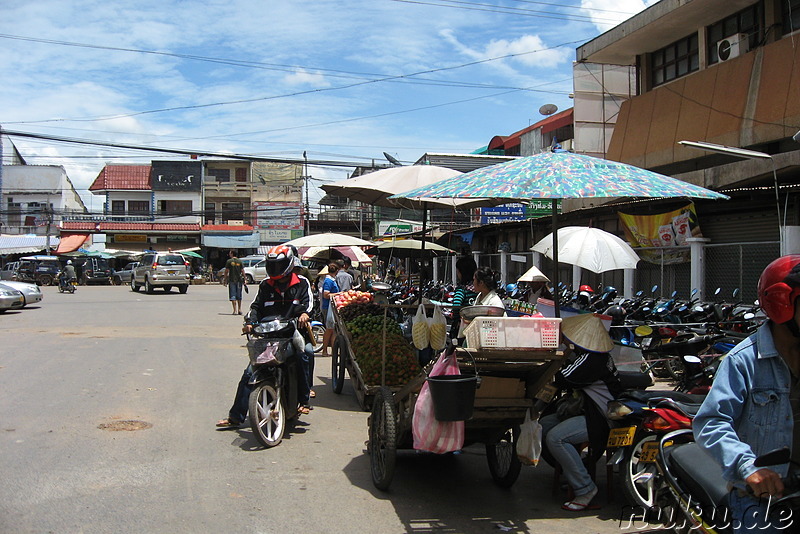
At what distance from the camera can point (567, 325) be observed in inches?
189

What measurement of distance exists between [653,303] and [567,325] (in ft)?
27.5

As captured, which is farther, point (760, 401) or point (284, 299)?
point (284, 299)

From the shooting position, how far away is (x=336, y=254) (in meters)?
22.5

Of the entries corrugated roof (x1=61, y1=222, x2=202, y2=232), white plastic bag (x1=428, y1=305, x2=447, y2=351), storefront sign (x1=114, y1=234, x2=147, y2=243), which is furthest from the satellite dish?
storefront sign (x1=114, y1=234, x2=147, y2=243)

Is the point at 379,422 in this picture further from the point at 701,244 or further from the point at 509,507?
the point at 701,244

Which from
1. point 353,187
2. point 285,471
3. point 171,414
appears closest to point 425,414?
point 285,471

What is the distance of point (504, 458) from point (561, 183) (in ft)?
7.33

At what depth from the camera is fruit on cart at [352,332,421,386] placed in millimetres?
7215

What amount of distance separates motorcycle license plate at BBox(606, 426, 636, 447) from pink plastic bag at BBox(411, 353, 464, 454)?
109 centimetres

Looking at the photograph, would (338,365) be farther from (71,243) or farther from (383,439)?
(71,243)

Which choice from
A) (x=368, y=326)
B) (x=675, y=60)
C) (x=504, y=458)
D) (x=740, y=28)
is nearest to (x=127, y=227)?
(x=675, y=60)

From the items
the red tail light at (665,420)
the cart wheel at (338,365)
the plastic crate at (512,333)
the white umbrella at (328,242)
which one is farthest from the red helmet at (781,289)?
the white umbrella at (328,242)

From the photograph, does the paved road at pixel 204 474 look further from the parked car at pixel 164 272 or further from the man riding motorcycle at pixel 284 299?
the parked car at pixel 164 272

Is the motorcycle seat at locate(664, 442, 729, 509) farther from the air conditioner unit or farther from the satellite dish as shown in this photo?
the satellite dish
